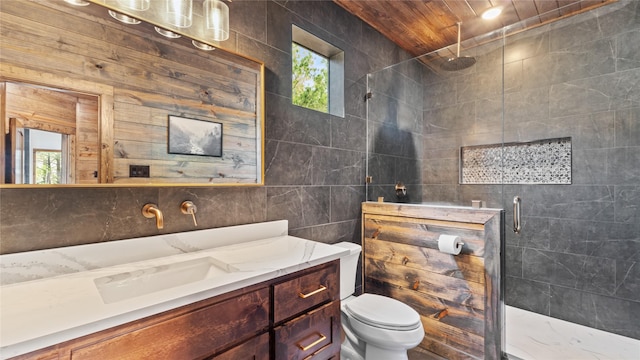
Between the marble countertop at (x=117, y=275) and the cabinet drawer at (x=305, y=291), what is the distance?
0.17ft

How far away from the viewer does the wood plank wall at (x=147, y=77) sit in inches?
38.8

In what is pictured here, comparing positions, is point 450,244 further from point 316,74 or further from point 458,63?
point 316,74

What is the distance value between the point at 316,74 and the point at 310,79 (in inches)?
4.0

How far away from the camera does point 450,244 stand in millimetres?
1751

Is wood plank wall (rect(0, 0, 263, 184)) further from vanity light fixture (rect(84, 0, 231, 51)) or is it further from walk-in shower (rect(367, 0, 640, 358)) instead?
A: walk-in shower (rect(367, 0, 640, 358))

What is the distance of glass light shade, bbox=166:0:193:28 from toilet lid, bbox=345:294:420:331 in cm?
174

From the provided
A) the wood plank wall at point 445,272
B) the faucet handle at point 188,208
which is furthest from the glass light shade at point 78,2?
the wood plank wall at point 445,272

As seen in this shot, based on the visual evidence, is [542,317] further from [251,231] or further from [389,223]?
[251,231]

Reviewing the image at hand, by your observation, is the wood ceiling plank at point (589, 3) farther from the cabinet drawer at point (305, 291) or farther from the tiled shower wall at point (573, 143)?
the cabinet drawer at point (305, 291)

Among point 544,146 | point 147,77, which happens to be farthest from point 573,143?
point 147,77

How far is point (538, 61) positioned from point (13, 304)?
3.27 meters

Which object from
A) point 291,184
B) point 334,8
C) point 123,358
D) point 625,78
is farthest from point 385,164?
point 123,358

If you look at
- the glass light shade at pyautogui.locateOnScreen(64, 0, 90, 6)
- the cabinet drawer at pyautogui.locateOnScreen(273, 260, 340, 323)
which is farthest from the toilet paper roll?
the glass light shade at pyautogui.locateOnScreen(64, 0, 90, 6)

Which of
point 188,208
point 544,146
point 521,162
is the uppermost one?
point 544,146
